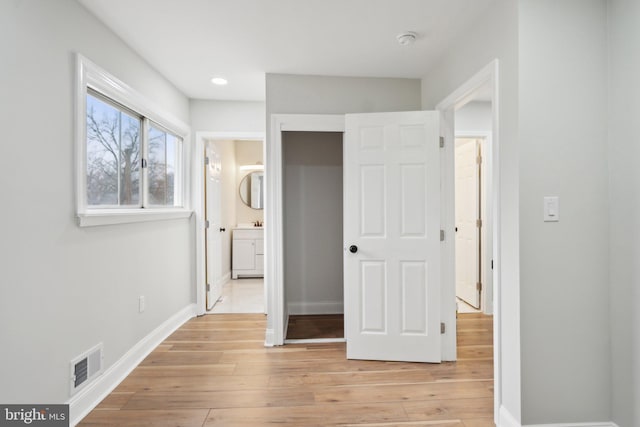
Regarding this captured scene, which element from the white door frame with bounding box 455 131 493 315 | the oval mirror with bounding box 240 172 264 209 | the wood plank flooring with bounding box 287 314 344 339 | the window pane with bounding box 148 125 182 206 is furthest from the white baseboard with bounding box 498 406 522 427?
the oval mirror with bounding box 240 172 264 209

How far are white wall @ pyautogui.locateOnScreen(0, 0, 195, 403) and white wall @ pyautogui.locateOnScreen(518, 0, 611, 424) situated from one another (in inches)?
96.8

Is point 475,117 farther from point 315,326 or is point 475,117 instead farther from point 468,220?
point 315,326

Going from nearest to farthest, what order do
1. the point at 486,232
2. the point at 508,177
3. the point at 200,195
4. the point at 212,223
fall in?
the point at 508,177 → the point at 200,195 → the point at 486,232 → the point at 212,223

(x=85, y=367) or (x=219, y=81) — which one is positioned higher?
(x=219, y=81)

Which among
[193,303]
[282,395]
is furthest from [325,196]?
[282,395]

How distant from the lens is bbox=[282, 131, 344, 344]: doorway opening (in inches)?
160

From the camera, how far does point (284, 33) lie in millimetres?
2395

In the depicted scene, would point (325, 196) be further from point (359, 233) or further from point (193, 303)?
point (193, 303)

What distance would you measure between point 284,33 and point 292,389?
2461 millimetres

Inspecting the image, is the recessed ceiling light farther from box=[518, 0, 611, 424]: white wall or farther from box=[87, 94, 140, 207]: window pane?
box=[518, 0, 611, 424]: white wall

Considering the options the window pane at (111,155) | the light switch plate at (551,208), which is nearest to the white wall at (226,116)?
the window pane at (111,155)

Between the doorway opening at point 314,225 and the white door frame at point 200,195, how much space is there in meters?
0.62

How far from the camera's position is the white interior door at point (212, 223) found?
4109mm

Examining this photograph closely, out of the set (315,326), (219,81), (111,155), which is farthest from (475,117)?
(111,155)
